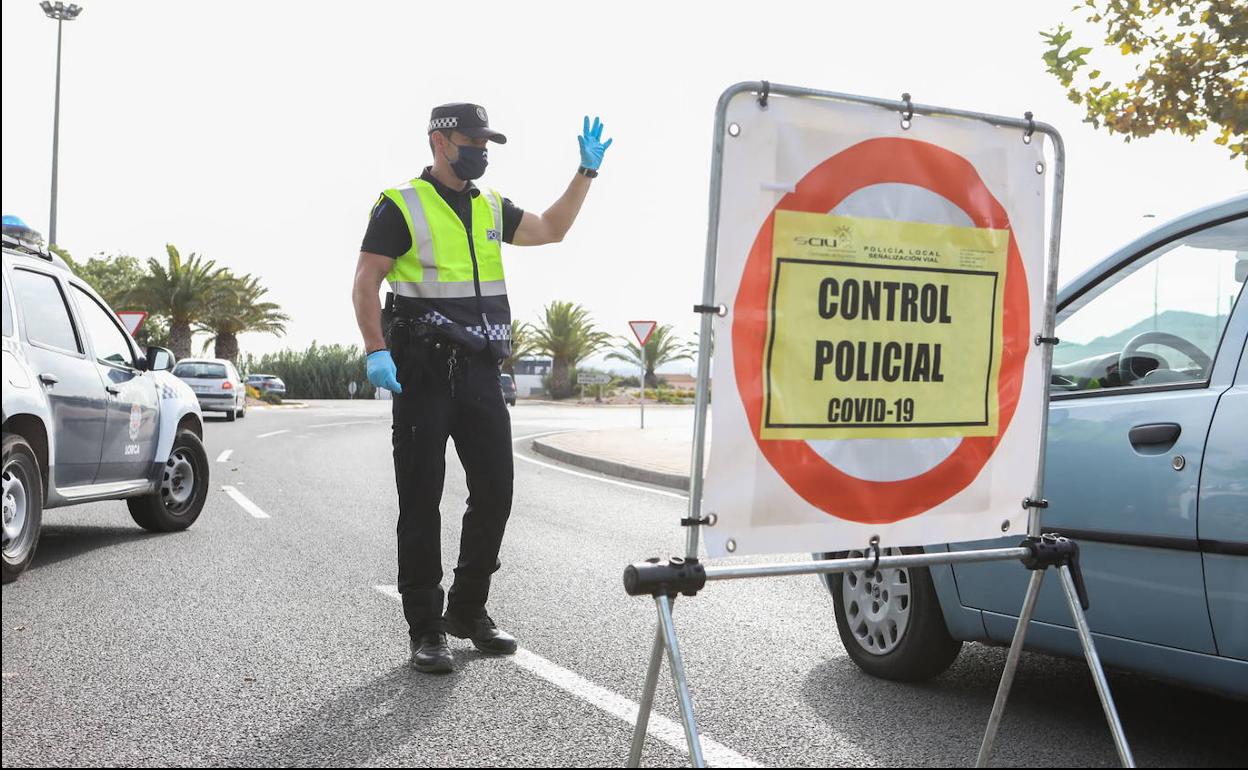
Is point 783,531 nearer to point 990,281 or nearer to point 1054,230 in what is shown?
point 990,281

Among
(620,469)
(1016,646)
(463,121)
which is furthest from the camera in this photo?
(620,469)

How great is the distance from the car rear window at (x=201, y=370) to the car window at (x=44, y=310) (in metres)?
23.2

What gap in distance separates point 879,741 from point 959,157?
1.71 m

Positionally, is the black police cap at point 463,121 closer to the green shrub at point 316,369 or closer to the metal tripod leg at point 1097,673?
the metal tripod leg at point 1097,673

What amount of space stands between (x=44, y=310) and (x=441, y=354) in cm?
360

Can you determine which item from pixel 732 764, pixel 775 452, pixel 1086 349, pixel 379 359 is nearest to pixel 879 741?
pixel 732 764

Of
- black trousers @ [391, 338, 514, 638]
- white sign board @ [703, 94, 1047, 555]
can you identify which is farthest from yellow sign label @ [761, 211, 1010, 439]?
black trousers @ [391, 338, 514, 638]

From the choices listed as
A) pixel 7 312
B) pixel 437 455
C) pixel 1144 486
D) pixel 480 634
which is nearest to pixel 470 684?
pixel 480 634

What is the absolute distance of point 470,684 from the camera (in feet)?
13.8

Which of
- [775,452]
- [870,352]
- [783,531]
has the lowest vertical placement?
[783,531]

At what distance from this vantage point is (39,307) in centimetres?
684

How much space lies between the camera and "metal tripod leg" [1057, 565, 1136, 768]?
281 centimetres

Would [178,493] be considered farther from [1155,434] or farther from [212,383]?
[212,383]

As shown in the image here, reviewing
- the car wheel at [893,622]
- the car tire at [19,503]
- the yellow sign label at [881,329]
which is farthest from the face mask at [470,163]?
the car tire at [19,503]
